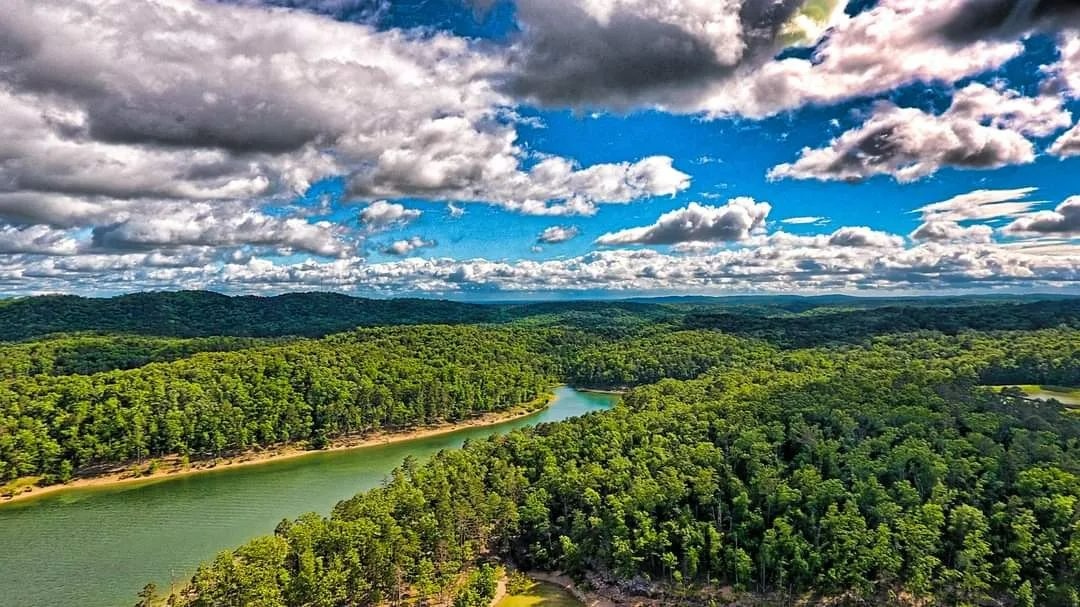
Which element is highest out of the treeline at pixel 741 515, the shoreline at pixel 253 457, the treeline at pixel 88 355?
the treeline at pixel 88 355

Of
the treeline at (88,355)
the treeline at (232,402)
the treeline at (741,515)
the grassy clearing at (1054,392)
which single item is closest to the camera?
the treeline at (741,515)

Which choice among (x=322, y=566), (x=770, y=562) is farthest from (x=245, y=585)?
(x=770, y=562)

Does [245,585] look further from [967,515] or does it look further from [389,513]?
[967,515]

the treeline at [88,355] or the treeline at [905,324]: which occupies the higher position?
the treeline at [88,355]

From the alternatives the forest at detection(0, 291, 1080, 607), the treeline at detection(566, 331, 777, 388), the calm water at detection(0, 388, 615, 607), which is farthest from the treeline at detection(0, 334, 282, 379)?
the treeline at detection(566, 331, 777, 388)

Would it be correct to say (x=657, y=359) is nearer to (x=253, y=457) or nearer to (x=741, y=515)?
(x=253, y=457)

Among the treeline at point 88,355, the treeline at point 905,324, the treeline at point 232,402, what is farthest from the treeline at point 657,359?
the treeline at point 88,355

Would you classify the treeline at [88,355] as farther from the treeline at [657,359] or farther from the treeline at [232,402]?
the treeline at [657,359]

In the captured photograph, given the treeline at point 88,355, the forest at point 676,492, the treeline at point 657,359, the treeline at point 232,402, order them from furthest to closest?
the treeline at point 657,359
the treeline at point 88,355
the treeline at point 232,402
the forest at point 676,492
